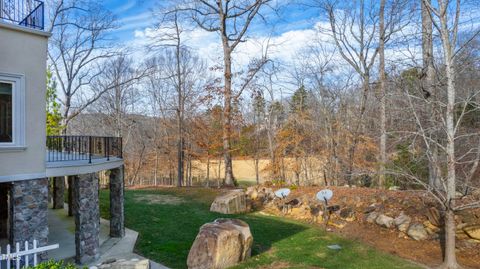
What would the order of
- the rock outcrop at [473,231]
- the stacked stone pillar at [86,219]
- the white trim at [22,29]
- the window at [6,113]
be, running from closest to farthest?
the white trim at [22,29]
the window at [6,113]
the stacked stone pillar at [86,219]
the rock outcrop at [473,231]

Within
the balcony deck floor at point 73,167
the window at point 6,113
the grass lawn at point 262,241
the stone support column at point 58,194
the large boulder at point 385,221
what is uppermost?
the window at point 6,113

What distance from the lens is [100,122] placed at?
3008cm

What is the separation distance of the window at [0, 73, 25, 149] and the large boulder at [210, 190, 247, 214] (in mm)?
7977

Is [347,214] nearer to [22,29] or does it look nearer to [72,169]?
[72,169]

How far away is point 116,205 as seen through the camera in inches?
392

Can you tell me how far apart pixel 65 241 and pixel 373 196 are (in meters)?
9.91

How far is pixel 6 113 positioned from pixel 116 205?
4162mm

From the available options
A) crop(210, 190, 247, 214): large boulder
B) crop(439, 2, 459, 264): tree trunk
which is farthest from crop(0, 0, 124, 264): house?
crop(439, 2, 459, 264): tree trunk

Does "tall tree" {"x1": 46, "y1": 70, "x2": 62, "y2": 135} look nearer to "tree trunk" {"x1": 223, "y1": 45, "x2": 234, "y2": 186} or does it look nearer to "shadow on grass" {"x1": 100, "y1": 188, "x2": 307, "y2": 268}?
"shadow on grass" {"x1": 100, "y1": 188, "x2": 307, "y2": 268}

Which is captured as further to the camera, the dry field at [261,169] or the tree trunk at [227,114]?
the dry field at [261,169]

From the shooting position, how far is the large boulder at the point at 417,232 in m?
9.56

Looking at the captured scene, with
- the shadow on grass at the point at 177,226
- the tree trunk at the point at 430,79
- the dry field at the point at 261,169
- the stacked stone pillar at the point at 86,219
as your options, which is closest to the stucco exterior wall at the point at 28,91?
the stacked stone pillar at the point at 86,219

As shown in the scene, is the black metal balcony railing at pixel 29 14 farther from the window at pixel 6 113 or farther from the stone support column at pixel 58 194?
the stone support column at pixel 58 194

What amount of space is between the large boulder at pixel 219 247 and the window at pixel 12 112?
4139 millimetres
